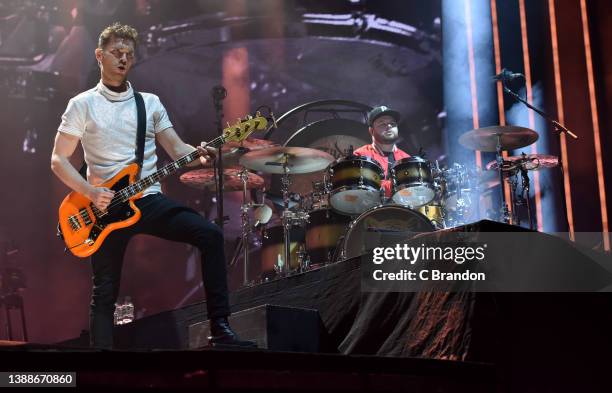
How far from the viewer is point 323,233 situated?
696 centimetres

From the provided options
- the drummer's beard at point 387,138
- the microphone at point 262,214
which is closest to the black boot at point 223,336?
the microphone at point 262,214

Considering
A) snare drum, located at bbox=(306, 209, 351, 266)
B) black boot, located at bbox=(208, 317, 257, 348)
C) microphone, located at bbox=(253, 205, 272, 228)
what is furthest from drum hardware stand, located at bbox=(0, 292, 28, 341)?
black boot, located at bbox=(208, 317, 257, 348)

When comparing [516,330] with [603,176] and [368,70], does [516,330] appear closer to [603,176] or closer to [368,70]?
[603,176]

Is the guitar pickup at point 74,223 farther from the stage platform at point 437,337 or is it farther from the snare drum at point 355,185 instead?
the snare drum at point 355,185

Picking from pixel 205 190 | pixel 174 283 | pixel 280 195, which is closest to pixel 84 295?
pixel 174 283

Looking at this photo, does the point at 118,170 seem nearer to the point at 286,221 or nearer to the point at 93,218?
the point at 93,218

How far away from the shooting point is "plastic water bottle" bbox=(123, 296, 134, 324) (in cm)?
775

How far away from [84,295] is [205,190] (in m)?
1.71

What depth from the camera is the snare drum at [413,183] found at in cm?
651

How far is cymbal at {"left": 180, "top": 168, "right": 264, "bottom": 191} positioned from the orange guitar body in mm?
2745

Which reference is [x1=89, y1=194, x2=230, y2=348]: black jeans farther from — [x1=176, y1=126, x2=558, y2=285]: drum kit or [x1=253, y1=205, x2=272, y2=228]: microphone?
[x1=253, y1=205, x2=272, y2=228]: microphone

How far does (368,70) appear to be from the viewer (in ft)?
28.8

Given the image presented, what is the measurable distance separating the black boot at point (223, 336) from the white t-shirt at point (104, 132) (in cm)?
95

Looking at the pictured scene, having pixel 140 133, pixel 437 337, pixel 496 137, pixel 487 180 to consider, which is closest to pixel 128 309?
pixel 140 133
